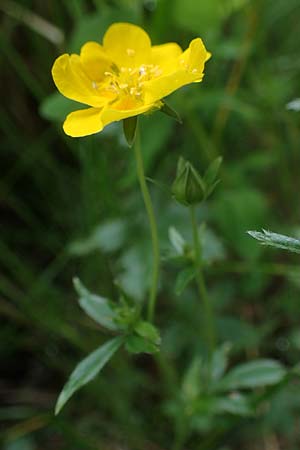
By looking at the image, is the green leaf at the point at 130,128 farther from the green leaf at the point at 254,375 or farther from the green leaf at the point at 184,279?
the green leaf at the point at 254,375

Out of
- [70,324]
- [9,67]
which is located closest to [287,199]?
[70,324]

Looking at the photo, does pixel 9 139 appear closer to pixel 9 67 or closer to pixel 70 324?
pixel 9 67

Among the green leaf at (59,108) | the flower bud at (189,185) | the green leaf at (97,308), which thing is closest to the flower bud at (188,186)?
the flower bud at (189,185)

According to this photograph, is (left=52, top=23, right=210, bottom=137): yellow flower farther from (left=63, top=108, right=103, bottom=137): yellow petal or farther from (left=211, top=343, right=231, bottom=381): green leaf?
(left=211, top=343, right=231, bottom=381): green leaf

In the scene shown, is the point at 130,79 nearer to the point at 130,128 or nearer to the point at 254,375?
the point at 130,128

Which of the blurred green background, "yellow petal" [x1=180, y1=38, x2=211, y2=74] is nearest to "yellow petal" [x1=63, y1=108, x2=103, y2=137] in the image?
"yellow petal" [x1=180, y1=38, x2=211, y2=74]

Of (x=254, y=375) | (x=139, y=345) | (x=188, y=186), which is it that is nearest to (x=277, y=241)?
(x=188, y=186)
